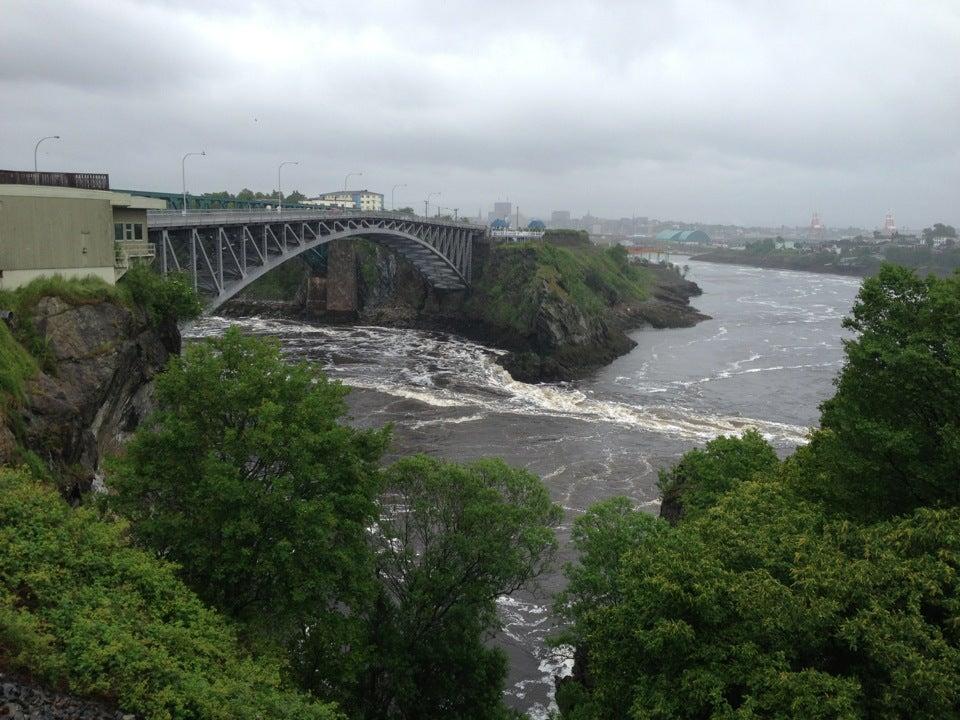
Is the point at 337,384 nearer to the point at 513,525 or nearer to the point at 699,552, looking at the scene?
the point at 513,525

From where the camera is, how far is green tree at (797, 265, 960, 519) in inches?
460

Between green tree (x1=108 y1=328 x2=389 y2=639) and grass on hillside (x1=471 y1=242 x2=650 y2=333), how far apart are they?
46.1m

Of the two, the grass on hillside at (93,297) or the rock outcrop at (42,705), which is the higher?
the grass on hillside at (93,297)

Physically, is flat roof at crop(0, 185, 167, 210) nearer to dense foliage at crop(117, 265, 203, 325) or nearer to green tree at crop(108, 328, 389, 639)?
dense foliage at crop(117, 265, 203, 325)

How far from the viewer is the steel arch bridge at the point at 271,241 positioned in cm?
3119

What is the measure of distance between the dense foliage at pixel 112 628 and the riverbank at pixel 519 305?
43.0 m

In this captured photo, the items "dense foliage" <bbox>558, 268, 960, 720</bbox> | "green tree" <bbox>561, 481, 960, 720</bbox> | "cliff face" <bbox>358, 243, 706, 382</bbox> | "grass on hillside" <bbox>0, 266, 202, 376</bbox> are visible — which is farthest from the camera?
"cliff face" <bbox>358, 243, 706, 382</bbox>

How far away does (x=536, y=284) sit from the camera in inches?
2420

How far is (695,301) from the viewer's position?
92438 mm

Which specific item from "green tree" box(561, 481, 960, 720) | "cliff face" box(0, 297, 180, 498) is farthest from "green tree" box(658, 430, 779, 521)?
"cliff face" box(0, 297, 180, 498)

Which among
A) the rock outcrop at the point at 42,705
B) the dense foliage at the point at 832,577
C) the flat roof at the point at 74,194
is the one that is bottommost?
the rock outcrop at the point at 42,705

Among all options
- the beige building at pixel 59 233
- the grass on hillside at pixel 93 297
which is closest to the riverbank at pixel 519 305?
the grass on hillside at pixel 93 297

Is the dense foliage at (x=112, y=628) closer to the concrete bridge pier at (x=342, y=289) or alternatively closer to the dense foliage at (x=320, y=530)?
the dense foliage at (x=320, y=530)

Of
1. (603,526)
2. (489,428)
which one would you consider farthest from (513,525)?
(489,428)
